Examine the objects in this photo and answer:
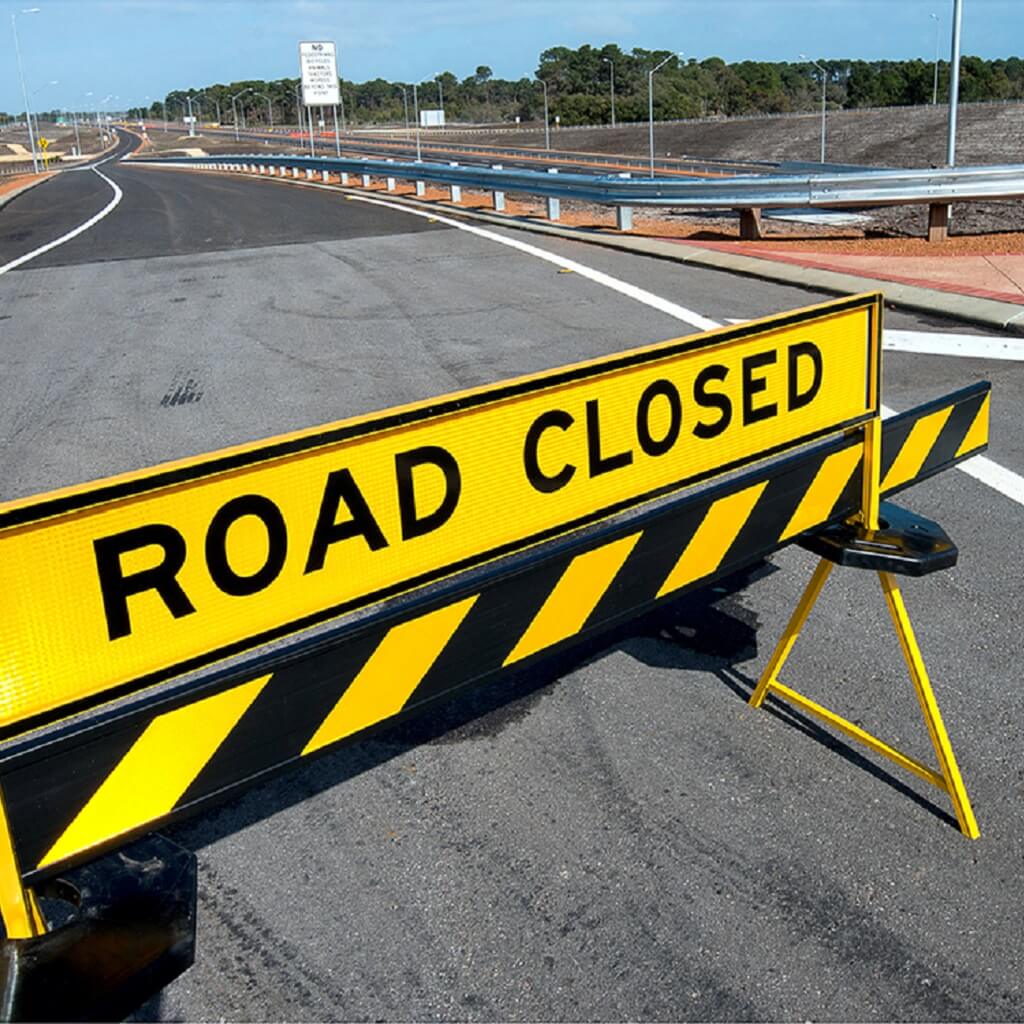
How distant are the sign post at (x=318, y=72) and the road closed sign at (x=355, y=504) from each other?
6146 centimetres

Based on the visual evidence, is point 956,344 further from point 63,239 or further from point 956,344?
point 63,239

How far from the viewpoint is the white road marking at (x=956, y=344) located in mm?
9461

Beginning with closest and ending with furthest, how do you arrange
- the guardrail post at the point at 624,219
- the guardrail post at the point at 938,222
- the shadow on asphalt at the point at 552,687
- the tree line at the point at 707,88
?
1. the shadow on asphalt at the point at 552,687
2. the guardrail post at the point at 938,222
3. the guardrail post at the point at 624,219
4. the tree line at the point at 707,88

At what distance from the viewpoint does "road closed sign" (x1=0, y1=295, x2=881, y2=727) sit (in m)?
2.09

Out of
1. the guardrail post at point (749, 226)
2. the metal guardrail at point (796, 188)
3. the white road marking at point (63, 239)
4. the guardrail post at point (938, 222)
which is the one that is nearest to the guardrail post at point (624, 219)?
the metal guardrail at point (796, 188)

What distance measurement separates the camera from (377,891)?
327cm

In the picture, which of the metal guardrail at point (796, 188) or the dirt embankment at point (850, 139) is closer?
the metal guardrail at point (796, 188)

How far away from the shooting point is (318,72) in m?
61.2

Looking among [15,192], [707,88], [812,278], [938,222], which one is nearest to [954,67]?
[938,222]

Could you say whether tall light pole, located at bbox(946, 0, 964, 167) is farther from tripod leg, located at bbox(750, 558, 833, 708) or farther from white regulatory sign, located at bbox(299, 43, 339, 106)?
white regulatory sign, located at bbox(299, 43, 339, 106)

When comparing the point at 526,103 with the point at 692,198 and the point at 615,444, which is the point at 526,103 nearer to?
the point at 692,198

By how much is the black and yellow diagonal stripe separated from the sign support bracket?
0.13 metres

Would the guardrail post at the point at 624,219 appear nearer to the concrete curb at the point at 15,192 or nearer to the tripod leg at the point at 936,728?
the tripod leg at the point at 936,728

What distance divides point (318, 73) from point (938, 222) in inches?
2031
